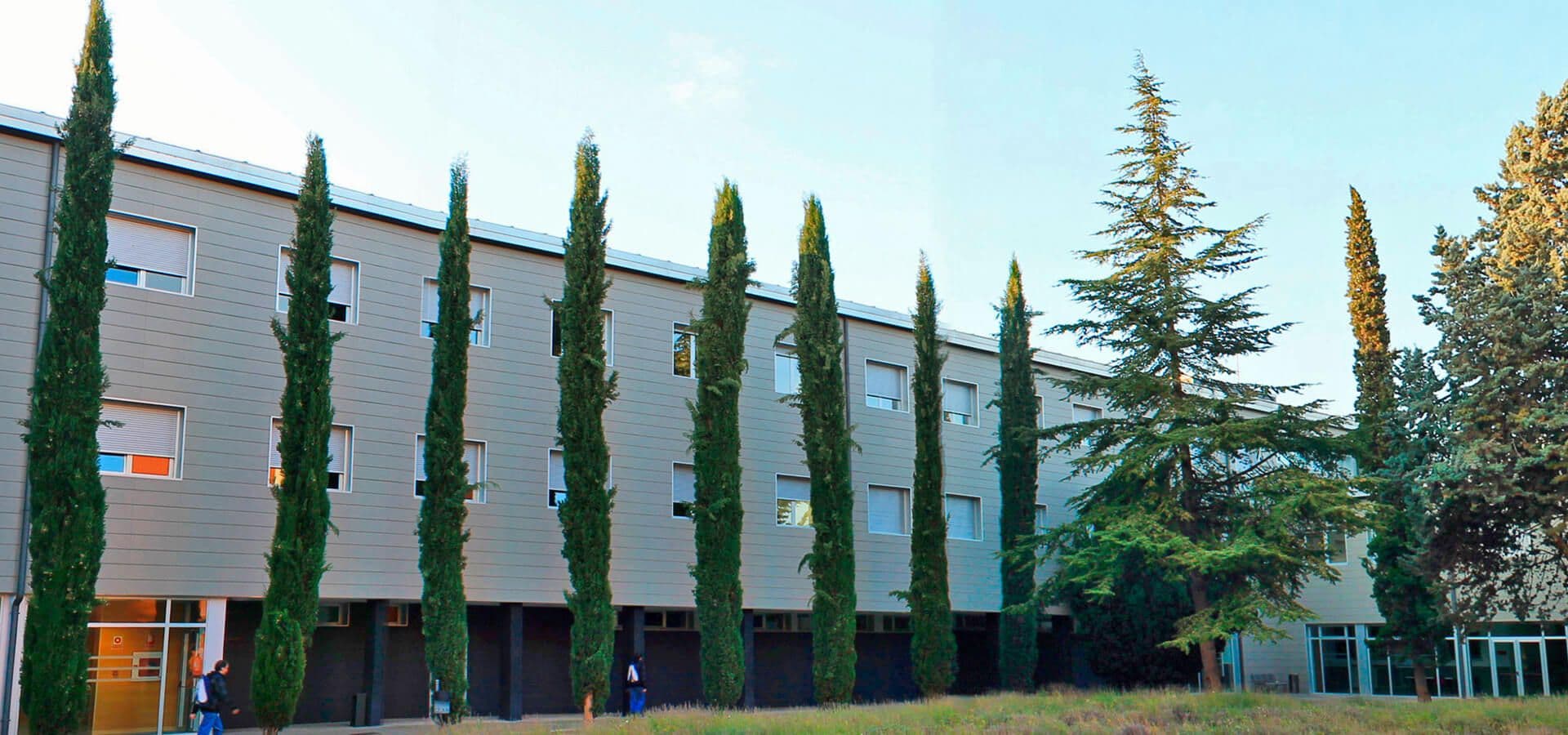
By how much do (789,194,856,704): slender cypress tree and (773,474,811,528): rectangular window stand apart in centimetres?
144

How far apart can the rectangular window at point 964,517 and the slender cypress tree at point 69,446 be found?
18880 mm

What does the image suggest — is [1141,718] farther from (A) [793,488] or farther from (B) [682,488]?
(A) [793,488]

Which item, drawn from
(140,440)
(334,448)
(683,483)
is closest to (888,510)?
(683,483)

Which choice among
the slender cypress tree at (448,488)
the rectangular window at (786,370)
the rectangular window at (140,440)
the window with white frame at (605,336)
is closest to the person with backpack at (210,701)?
the slender cypress tree at (448,488)

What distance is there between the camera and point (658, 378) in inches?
1065

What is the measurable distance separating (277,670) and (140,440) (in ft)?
14.3

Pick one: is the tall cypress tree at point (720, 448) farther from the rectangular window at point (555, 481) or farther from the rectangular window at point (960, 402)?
the rectangular window at point (960, 402)

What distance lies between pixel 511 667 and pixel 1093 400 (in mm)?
18308

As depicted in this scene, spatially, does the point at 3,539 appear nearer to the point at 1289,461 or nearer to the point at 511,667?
the point at 511,667

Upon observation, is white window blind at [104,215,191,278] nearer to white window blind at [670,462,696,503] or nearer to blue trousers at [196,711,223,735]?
blue trousers at [196,711,223,735]

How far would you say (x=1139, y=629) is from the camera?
3045 cm

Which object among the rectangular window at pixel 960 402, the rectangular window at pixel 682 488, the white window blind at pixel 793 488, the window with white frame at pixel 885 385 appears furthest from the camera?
the rectangular window at pixel 960 402

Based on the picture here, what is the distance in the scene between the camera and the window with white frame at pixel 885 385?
3090 centimetres

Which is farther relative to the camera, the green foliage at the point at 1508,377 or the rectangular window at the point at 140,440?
the green foliage at the point at 1508,377
